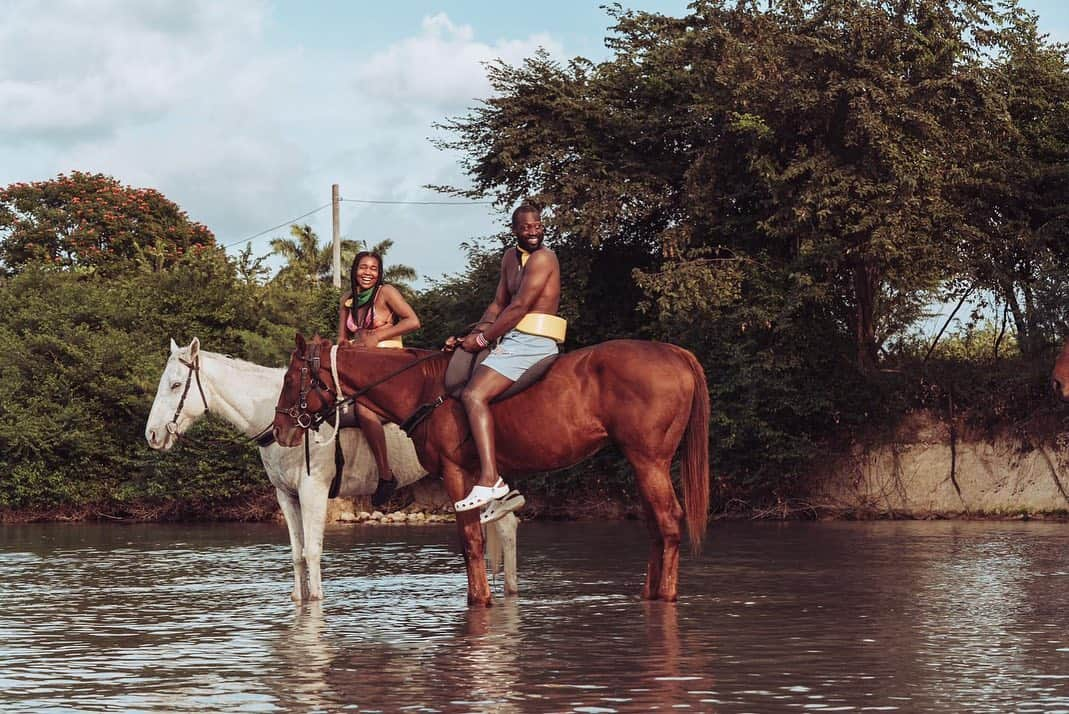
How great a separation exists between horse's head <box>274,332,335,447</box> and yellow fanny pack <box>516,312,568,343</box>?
1.64 m

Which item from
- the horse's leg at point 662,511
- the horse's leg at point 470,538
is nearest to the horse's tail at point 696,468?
the horse's leg at point 662,511

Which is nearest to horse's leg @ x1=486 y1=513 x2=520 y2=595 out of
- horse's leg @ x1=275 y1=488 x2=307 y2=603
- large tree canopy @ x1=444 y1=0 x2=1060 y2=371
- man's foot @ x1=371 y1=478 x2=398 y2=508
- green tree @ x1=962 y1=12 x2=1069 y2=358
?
man's foot @ x1=371 y1=478 x2=398 y2=508

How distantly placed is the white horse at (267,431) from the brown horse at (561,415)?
745mm

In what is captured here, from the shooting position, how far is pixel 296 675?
27.6 feet

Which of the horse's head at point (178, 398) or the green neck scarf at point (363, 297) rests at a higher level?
the green neck scarf at point (363, 297)

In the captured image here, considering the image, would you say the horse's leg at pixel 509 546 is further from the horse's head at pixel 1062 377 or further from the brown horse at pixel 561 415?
the horse's head at pixel 1062 377

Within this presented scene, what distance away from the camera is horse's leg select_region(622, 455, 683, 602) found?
11.6 m

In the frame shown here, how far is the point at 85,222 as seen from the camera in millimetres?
57062

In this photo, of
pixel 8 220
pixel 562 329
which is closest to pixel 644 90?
pixel 562 329

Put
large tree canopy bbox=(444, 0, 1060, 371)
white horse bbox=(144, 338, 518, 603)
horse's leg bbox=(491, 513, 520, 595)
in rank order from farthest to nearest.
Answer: large tree canopy bbox=(444, 0, 1060, 371) → horse's leg bbox=(491, 513, 520, 595) → white horse bbox=(144, 338, 518, 603)

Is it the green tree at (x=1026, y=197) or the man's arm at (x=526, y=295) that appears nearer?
the man's arm at (x=526, y=295)

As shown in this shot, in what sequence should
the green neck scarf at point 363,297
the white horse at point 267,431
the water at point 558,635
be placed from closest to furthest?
the water at point 558,635 < the white horse at point 267,431 < the green neck scarf at point 363,297

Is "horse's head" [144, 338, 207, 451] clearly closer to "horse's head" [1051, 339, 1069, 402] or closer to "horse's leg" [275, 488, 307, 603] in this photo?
"horse's leg" [275, 488, 307, 603]

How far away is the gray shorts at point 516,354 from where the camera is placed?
11.4 metres
